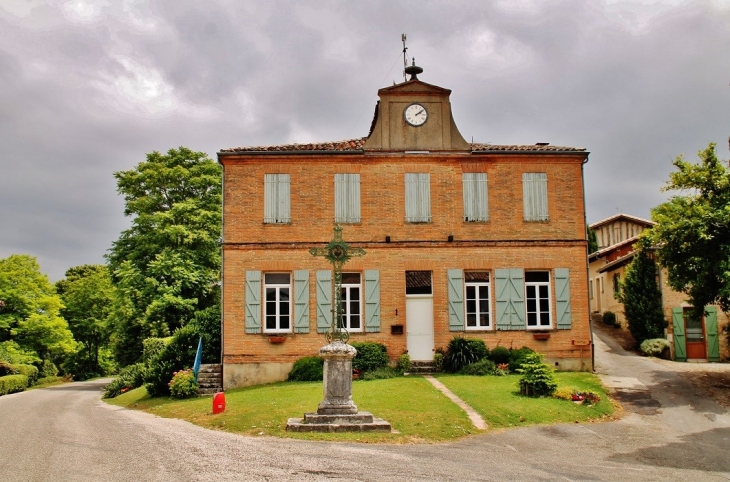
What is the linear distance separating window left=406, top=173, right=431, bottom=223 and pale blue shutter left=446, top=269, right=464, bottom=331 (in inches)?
81.9

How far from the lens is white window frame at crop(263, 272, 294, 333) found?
2269 cm

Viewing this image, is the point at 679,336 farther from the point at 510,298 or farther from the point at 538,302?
the point at 510,298

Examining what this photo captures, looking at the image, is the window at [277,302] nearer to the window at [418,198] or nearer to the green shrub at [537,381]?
the window at [418,198]

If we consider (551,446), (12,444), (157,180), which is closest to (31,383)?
(157,180)

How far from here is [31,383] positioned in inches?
1625

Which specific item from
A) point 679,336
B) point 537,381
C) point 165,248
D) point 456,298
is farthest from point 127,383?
point 679,336

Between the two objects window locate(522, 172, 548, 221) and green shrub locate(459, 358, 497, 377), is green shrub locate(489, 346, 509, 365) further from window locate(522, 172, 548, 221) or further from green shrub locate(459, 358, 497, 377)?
window locate(522, 172, 548, 221)

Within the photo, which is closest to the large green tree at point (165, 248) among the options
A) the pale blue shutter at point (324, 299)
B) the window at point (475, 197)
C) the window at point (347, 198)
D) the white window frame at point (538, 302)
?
the pale blue shutter at point (324, 299)

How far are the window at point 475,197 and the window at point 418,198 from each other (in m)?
1.28

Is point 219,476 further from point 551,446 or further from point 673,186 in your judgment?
point 673,186

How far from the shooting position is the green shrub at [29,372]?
38375mm

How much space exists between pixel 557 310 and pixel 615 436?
8396mm

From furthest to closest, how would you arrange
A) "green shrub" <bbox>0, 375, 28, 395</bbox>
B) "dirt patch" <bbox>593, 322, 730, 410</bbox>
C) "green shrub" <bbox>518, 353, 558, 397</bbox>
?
"green shrub" <bbox>0, 375, 28, 395</bbox> < "dirt patch" <bbox>593, 322, 730, 410</bbox> < "green shrub" <bbox>518, 353, 558, 397</bbox>

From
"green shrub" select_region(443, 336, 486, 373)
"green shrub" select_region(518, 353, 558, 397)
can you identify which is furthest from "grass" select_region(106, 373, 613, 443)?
"green shrub" select_region(443, 336, 486, 373)
